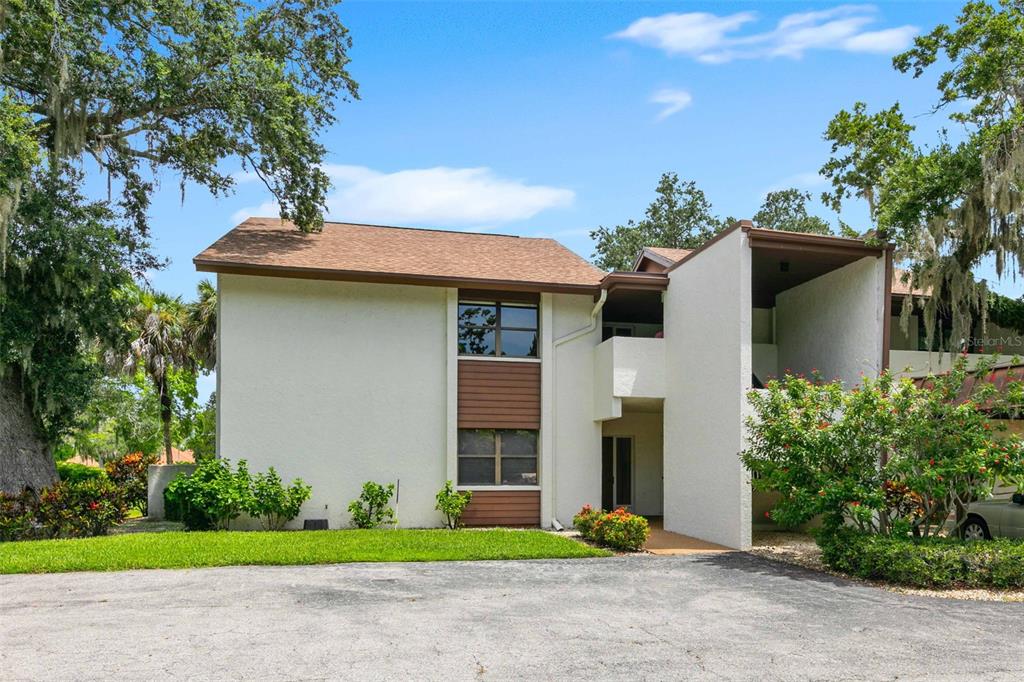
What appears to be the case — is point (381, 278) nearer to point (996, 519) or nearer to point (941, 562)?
point (941, 562)

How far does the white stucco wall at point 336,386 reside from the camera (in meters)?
15.7

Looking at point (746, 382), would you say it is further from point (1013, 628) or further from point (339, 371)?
point (339, 371)

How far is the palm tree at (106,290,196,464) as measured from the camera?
23.2 m

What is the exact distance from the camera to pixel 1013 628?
789 cm

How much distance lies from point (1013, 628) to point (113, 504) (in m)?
14.2

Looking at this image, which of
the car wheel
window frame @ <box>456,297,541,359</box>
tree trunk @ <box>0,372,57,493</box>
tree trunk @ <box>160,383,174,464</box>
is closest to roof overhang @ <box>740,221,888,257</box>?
the car wheel

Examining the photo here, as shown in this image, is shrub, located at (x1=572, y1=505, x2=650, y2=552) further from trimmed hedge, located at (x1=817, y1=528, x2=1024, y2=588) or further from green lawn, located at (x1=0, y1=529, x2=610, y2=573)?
trimmed hedge, located at (x1=817, y1=528, x2=1024, y2=588)

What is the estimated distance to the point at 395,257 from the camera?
56.5 ft

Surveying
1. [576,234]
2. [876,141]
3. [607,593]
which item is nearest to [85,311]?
[607,593]

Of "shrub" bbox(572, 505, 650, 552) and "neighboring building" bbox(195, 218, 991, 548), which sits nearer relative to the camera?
"shrub" bbox(572, 505, 650, 552)

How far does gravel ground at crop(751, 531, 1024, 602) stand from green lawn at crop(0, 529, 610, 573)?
316cm

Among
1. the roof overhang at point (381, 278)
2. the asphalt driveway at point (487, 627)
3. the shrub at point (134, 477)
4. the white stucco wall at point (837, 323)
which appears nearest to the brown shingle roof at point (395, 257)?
the roof overhang at point (381, 278)

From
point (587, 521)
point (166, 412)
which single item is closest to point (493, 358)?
point (587, 521)

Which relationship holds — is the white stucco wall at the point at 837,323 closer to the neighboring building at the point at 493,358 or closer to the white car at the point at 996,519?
the neighboring building at the point at 493,358
